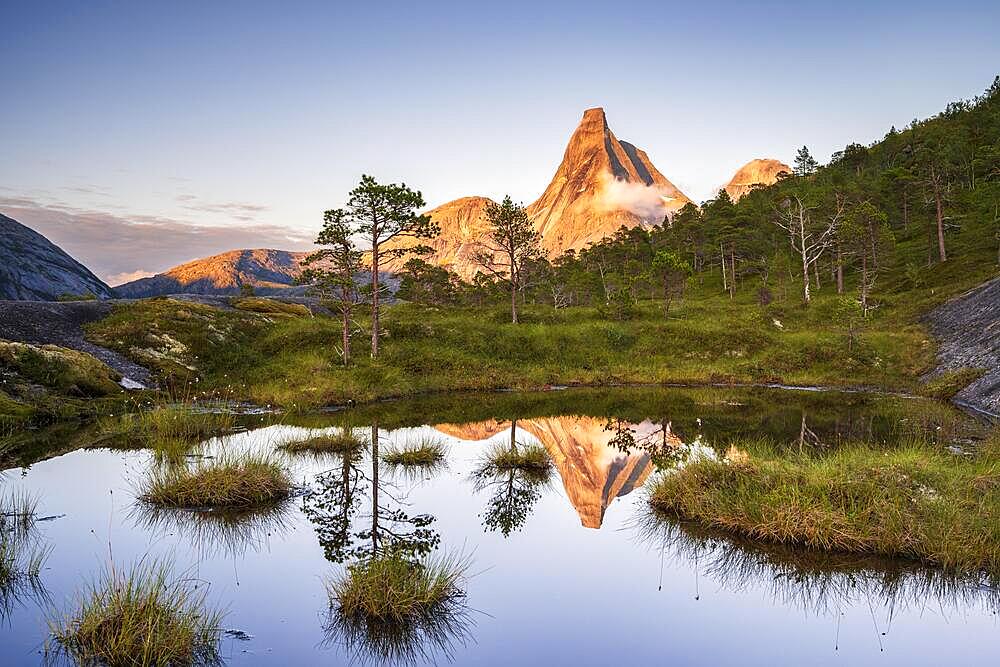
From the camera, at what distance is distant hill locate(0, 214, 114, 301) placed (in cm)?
8806

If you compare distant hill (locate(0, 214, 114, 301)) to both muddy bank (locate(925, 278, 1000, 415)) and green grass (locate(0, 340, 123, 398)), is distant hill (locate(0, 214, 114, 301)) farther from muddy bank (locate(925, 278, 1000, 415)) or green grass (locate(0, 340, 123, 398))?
muddy bank (locate(925, 278, 1000, 415))

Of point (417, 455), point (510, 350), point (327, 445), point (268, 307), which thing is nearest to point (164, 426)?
point (327, 445)

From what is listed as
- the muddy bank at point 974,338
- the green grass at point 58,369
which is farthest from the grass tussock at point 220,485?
the muddy bank at point 974,338

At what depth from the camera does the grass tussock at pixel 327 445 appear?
2047 cm

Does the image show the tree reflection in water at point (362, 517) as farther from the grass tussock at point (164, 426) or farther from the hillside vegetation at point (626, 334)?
the hillside vegetation at point (626, 334)

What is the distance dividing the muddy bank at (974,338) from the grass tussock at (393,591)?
27.3m

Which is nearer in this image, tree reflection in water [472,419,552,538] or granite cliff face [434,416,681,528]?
tree reflection in water [472,419,552,538]

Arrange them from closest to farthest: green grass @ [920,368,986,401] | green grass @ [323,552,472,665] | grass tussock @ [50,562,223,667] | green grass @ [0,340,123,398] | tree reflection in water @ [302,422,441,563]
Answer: grass tussock @ [50,562,223,667] → green grass @ [323,552,472,665] → tree reflection in water @ [302,422,441,563] → green grass @ [0,340,123,398] → green grass @ [920,368,986,401]

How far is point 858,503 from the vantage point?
482 inches

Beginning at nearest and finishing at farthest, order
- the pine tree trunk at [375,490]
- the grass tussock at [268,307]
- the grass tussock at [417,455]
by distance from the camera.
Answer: the pine tree trunk at [375,490], the grass tussock at [417,455], the grass tussock at [268,307]

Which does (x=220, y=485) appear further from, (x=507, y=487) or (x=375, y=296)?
(x=375, y=296)

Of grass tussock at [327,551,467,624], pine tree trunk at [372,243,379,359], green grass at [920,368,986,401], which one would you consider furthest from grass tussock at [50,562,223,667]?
green grass at [920,368,986,401]

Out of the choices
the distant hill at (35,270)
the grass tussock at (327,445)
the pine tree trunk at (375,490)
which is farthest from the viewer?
the distant hill at (35,270)

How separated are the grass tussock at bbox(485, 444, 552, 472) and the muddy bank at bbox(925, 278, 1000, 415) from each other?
2072cm
